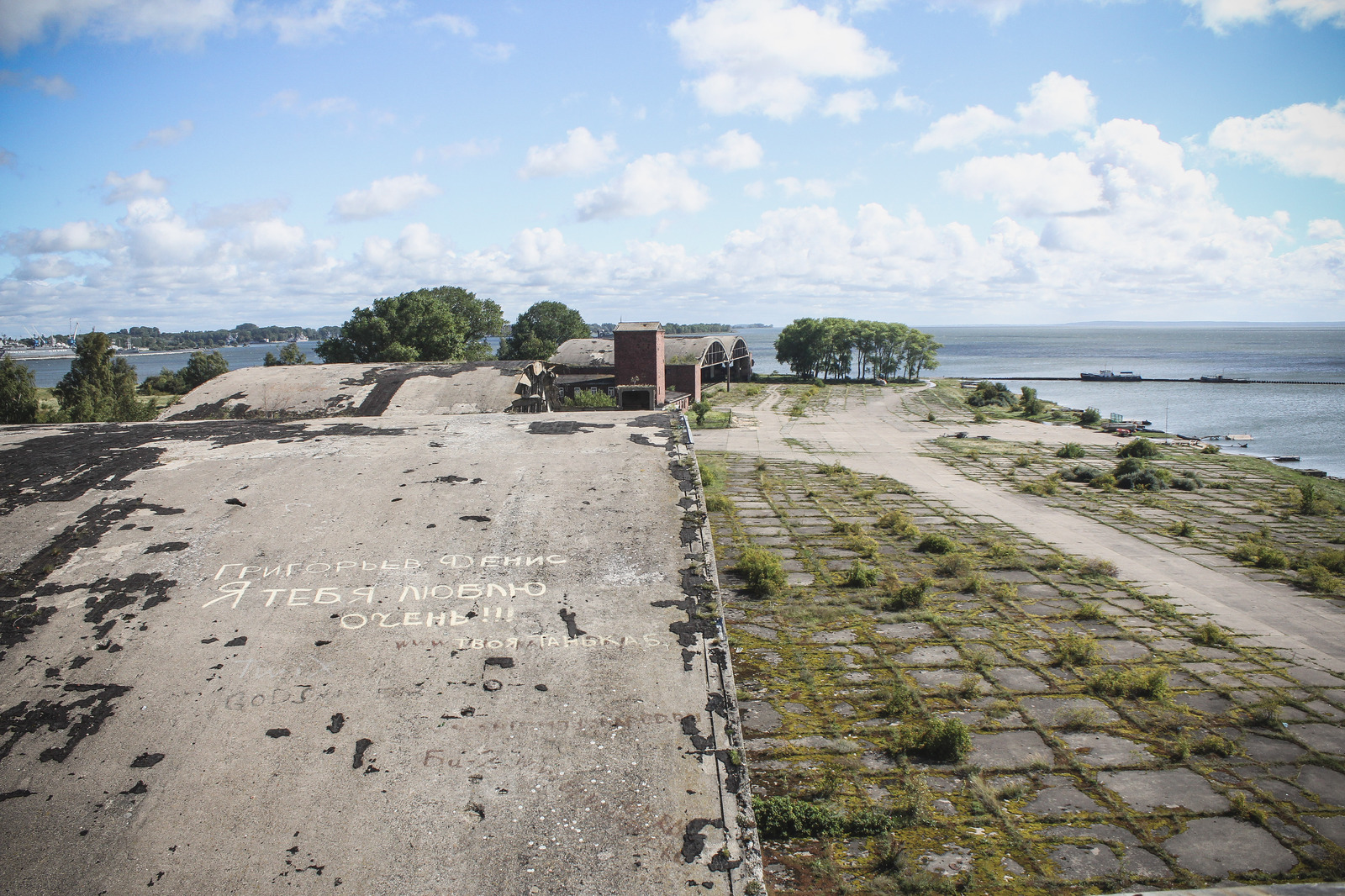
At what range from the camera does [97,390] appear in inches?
949

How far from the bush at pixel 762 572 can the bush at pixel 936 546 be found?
3546 millimetres

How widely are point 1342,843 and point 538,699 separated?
6889mm

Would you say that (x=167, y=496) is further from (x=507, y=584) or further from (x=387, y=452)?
(x=507, y=584)

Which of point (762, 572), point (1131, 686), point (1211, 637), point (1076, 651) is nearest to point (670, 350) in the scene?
point (762, 572)

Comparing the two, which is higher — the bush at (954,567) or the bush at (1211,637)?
the bush at (954,567)

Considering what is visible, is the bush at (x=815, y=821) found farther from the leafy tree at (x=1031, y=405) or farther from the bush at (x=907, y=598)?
the leafy tree at (x=1031, y=405)

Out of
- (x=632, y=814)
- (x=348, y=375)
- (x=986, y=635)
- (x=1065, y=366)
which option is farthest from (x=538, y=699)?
(x=1065, y=366)

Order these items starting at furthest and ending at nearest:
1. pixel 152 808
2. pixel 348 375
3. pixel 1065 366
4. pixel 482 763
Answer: pixel 1065 366
pixel 348 375
pixel 482 763
pixel 152 808

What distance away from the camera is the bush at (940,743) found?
664 cm

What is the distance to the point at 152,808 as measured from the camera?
344 cm

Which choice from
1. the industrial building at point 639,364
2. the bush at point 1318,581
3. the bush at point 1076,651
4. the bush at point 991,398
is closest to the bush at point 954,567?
the bush at point 1076,651

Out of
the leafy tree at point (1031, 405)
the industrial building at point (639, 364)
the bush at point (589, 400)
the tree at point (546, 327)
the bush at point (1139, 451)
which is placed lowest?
the bush at point (1139, 451)

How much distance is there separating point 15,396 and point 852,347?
6214 cm

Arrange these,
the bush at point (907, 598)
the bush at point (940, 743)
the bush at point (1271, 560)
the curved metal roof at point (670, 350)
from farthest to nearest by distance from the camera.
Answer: the curved metal roof at point (670, 350)
the bush at point (1271, 560)
the bush at point (907, 598)
the bush at point (940, 743)
